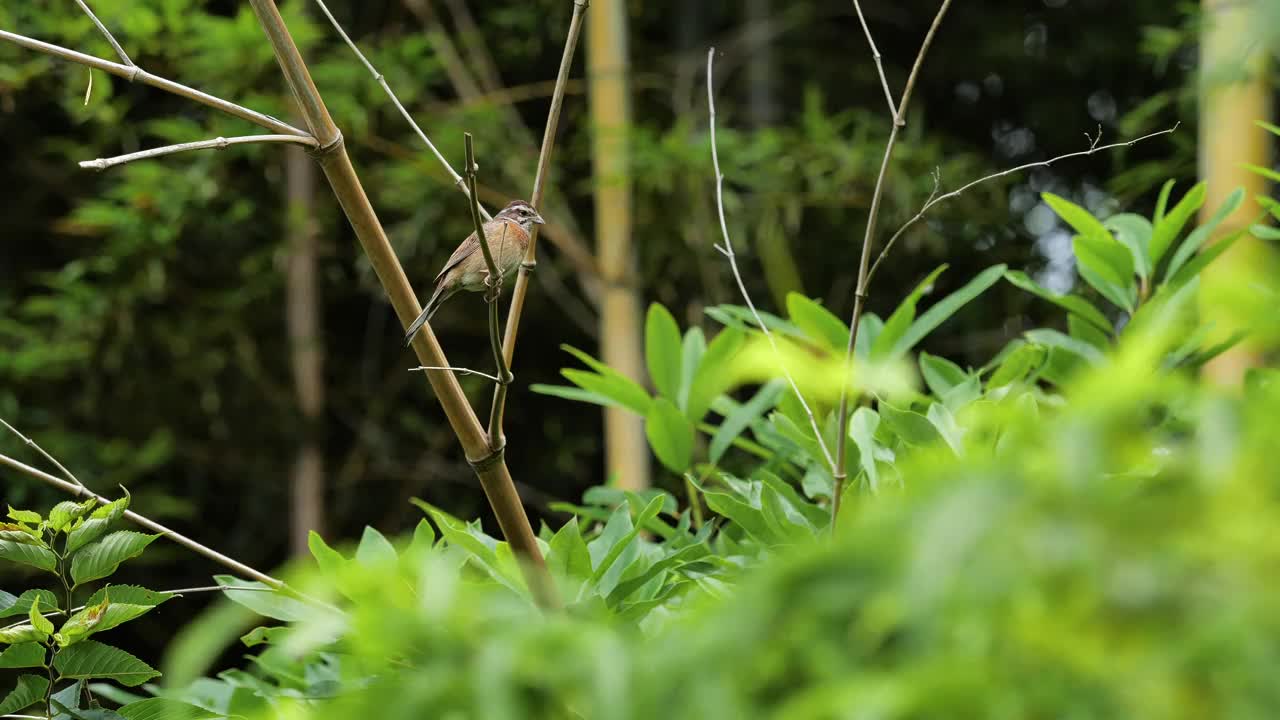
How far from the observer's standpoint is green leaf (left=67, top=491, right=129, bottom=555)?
612 millimetres

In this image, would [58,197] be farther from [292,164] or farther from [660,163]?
[660,163]

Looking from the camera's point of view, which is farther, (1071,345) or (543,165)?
(1071,345)

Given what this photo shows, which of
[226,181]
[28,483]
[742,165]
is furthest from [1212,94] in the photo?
[28,483]

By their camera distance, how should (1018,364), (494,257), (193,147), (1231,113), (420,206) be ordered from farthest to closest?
(420,206) → (1231,113) → (494,257) → (1018,364) → (193,147)

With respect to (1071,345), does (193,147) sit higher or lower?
higher

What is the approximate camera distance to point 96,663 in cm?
60

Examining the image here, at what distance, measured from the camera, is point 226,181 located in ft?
8.54

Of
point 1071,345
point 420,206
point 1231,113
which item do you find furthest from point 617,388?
point 420,206

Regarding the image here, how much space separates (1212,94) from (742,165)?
43.9 inches

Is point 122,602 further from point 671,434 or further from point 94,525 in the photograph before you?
point 671,434

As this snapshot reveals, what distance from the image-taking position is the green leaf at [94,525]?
61cm

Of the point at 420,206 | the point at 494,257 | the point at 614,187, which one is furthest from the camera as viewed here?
the point at 420,206

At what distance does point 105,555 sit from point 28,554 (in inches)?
1.5

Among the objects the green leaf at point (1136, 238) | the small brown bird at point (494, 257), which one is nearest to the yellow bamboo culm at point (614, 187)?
the small brown bird at point (494, 257)
